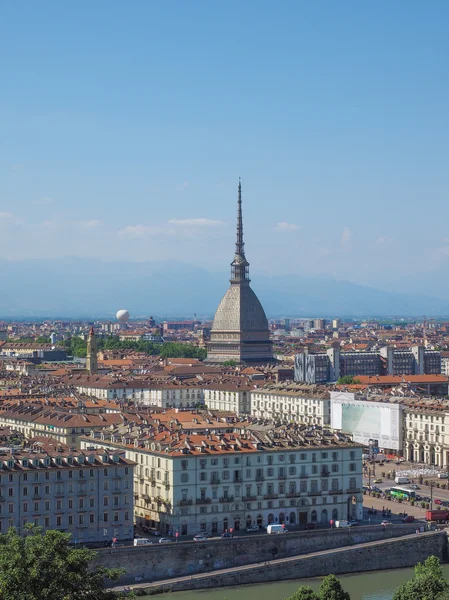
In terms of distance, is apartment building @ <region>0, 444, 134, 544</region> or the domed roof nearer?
apartment building @ <region>0, 444, 134, 544</region>

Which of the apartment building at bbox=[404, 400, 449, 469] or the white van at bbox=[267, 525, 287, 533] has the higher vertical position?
the apartment building at bbox=[404, 400, 449, 469]

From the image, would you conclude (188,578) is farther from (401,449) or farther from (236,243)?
(236,243)

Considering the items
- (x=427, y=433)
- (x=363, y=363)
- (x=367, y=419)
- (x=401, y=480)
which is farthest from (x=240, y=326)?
(x=401, y=480)

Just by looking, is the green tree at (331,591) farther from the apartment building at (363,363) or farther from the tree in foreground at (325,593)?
the apartment building at (363,363)

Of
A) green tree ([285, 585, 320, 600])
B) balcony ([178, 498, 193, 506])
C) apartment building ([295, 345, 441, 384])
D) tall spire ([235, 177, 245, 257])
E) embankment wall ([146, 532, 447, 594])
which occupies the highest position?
tall spire ([235, 177, 245, 257])

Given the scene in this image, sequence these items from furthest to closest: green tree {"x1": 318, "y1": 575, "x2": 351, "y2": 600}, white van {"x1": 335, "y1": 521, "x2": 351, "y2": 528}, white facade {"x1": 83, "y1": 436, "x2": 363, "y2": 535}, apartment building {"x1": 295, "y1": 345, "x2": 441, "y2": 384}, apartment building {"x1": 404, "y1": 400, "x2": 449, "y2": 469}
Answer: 1. apartment building {"x1": 295, "y1": 345, "x2": 441, "y2": 384}
2. apartment building {"x1": 404, "y1": 400, "x2": 449, "y2": 469}
3. white van {"x1": 335, "y1": 521, "x2": 351, "y2": 528}
4. white facade {"x1": 83, "y1": 436, "x2": 363, "y2": 535}
5. green tree {"x1": 318, "y1": 575, "x2": 351, "y2": 600}

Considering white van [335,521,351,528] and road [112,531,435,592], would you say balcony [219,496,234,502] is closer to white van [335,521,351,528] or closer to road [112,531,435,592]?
road [112,531,435,592]

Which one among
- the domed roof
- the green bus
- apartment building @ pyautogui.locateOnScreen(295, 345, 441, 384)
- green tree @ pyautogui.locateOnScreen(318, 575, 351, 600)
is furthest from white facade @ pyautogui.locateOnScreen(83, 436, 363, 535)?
the domed roof

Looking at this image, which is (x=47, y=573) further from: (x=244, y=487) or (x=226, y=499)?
(x=244, y=487)

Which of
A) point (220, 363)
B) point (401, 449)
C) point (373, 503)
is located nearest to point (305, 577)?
point (373, 503)
